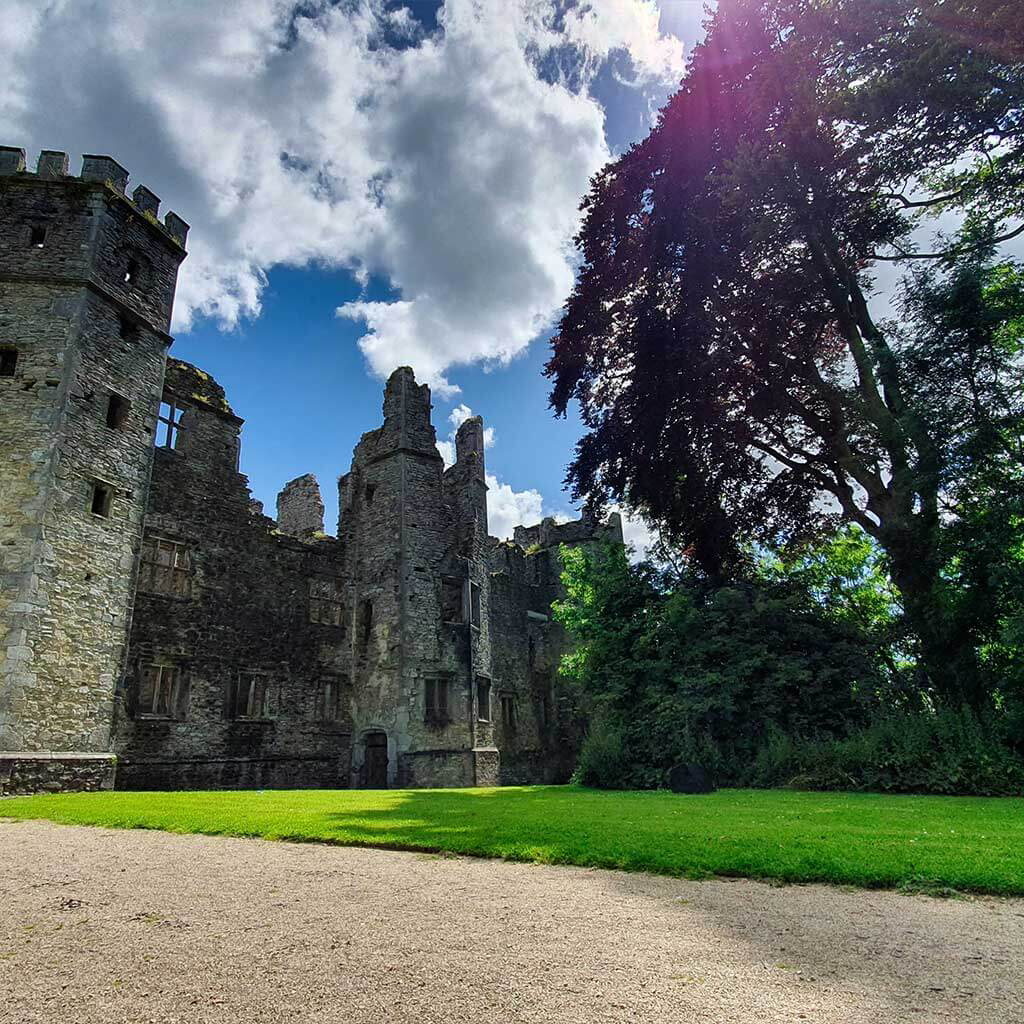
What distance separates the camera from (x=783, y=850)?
6.07 m

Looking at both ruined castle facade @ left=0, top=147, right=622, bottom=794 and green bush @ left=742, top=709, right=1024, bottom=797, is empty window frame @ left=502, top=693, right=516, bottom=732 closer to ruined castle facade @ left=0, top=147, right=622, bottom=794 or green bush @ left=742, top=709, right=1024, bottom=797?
ruined castle facade @ left=0, top=147, right=622, bottom=794

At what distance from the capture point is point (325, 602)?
2239 centimetres

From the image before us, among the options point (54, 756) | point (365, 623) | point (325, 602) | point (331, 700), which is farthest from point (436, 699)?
point (54, 756)

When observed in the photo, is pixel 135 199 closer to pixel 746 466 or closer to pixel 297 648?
pixel 297 648

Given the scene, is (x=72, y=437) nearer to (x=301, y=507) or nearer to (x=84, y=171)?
(x=84, y=171)

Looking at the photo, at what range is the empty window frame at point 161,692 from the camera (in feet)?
56.8

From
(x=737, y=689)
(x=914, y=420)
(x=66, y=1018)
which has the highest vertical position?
(x=914, y=420)

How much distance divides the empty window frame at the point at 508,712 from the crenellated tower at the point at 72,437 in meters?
15.9

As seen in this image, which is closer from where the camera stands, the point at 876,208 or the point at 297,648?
the point at 876,208

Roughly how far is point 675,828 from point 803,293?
15.6m

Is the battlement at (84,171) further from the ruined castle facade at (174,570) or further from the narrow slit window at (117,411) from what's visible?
the narrow slit window at (117,411)

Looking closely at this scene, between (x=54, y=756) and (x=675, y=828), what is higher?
(x=54, y=756)

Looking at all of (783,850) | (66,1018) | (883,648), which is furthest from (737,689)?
(66,1018)

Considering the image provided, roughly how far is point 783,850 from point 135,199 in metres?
21.5
